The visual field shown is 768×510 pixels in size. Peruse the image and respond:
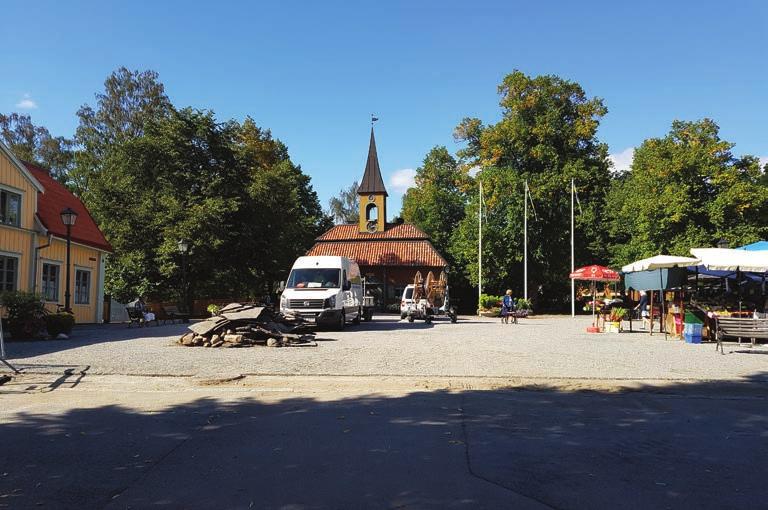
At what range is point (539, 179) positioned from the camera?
151ft

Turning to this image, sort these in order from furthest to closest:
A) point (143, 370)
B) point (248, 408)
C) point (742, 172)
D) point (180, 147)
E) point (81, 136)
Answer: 1. point (81, 136)
2. point (742, 172)
3. point (180, 147)
4. point (143, 370)
5. point (248, 408)

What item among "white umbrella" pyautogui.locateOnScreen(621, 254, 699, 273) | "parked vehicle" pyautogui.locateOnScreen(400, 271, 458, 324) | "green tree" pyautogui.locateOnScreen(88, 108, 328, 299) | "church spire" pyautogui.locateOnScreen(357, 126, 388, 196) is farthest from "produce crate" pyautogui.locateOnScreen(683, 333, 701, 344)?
"church spire" pyautogui.locateOnScreen(357, 126, 388, 196)

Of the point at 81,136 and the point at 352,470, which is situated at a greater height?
the point at 81,136

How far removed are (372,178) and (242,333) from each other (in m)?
39.3

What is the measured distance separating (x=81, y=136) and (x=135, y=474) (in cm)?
4681

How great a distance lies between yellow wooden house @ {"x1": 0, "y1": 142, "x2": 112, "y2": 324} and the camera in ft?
73.4

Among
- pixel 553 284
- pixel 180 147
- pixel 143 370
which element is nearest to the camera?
pixel 143 370

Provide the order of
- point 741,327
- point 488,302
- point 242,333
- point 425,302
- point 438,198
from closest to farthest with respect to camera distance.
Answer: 1. point 741,327
2. point 242,333
3. point 425,302
4. point 488,302
5. point 438,198

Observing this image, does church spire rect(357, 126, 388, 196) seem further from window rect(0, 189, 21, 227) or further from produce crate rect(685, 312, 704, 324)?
produce crate rect(685, 312, 704, 324)

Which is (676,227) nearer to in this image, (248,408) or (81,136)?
(248,408)

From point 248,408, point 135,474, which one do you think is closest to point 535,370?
point 248,408

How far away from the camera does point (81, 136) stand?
45156 millimetres

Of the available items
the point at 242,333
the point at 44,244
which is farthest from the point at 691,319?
the point at 44,244

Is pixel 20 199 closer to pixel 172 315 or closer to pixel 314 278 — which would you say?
pixel 172 315
